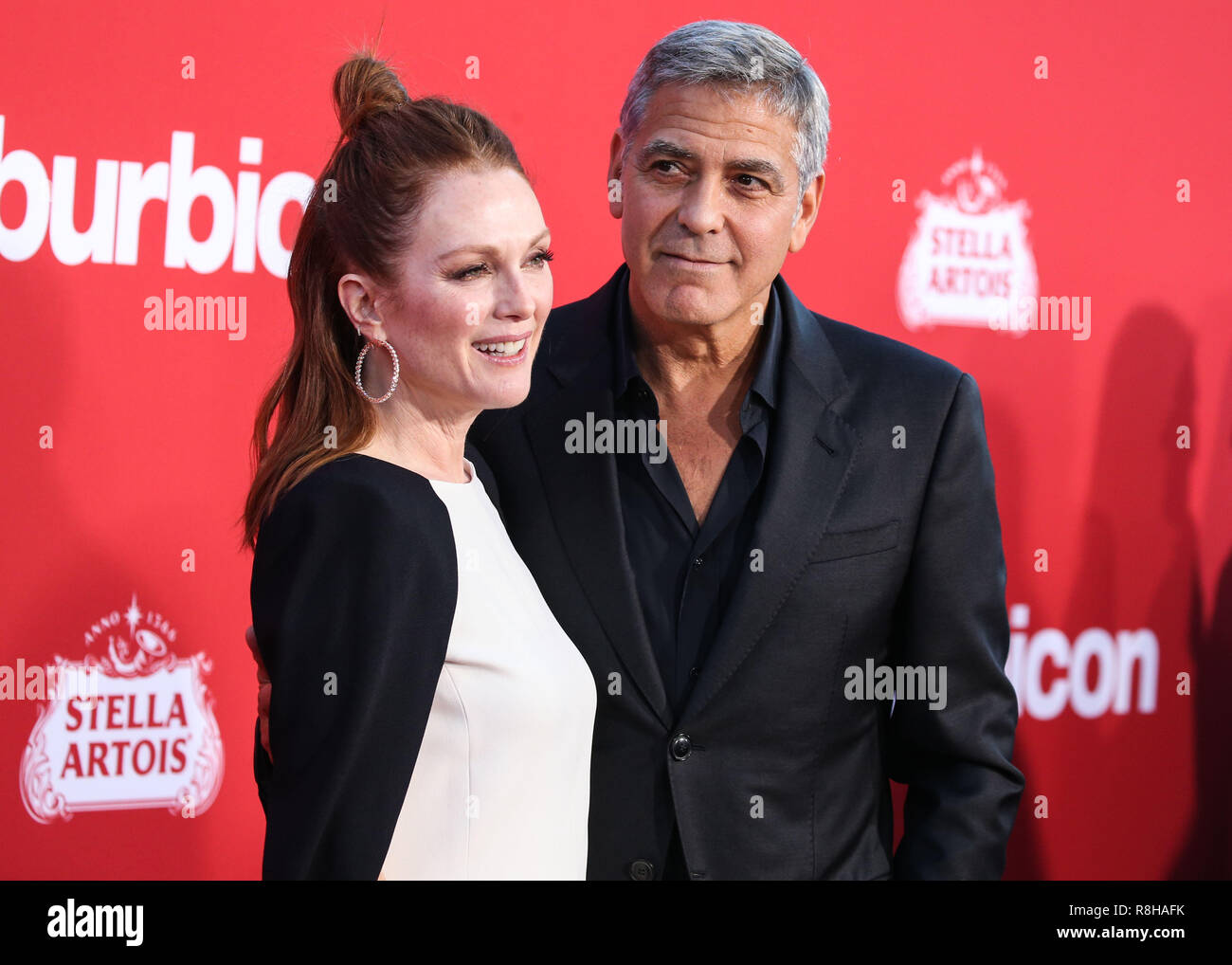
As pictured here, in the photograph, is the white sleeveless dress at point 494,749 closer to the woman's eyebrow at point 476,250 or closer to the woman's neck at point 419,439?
the woman's neck at point 419,439

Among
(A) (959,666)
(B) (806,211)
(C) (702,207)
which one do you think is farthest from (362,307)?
(A) (959,666)

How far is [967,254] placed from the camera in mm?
3309

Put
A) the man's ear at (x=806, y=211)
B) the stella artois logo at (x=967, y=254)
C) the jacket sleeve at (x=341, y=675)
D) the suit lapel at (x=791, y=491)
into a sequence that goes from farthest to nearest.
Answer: the stella artois logo at (x=967, y=254), the man's ear at (x=806, y=211), the suit lapel at (x=791, y=491), the jacket sleeve at (x=341, y=675)

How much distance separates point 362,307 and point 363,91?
0.32 metres

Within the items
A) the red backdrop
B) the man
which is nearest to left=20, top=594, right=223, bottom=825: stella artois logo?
the red backdrop

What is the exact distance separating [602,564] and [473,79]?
5.07 feet

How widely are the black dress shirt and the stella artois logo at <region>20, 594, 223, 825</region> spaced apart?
1.41 metres

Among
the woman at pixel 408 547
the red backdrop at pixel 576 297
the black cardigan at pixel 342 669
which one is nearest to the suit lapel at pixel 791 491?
the woman at pixel 408 547

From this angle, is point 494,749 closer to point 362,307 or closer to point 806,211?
point 362,307

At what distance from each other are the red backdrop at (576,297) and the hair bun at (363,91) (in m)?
1.13

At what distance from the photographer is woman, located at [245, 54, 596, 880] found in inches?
57.2

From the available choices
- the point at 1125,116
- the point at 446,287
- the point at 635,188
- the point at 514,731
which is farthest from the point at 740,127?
the point at 1125,116

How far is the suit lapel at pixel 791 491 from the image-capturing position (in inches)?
71.1
